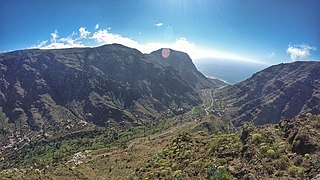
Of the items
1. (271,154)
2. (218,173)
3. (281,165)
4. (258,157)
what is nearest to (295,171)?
(281,165)

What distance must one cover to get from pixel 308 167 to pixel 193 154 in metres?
29.4

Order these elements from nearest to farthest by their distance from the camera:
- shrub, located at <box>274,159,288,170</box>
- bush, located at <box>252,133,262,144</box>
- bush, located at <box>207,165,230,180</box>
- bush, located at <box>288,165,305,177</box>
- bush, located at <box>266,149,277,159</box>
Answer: bush, located at <box>288,165,305,177</box> < shrub, located at <box>274,159,288,170</box> < bush, located at <box>207,165,230,180</box> < bush, located at <box>266,149,277,159</box> < bush, located at <box>252,133,262,144</box>

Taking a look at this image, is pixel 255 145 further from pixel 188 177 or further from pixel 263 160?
pixel 188 177

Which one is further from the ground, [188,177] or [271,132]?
[271,132]

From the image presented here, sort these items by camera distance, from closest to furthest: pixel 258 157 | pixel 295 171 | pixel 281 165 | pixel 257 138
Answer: pixel 295 171
pixel 281 165
pixel 258 157
pixel 257 138

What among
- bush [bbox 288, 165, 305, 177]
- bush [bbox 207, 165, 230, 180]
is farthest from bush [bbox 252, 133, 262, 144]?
bush [bbox 288, 165, 305, 177]

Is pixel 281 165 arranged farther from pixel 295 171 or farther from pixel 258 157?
pixel 258 157

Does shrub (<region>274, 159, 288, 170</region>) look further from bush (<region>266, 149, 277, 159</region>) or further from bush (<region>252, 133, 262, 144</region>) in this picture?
bush (<region>252, 133, 262, 144</region>)

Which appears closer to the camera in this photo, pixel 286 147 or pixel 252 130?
pixel 286 147

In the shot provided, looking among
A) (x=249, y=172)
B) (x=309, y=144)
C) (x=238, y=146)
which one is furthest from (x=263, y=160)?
(x=238, y=146)

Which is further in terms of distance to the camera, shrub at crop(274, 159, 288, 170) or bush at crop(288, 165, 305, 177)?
A: shrub at crop(274, 159, 288, 170)

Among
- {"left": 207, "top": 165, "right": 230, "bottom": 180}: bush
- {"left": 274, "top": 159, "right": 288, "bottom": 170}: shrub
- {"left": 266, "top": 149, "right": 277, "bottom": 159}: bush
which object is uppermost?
{"left": 266, "top": 149, "right": 277, "bottom": 159}: bush

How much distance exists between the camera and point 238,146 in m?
51.0

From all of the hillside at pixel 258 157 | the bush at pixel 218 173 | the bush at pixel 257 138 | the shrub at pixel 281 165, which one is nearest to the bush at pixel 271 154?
the hillside at pixel 258 157
